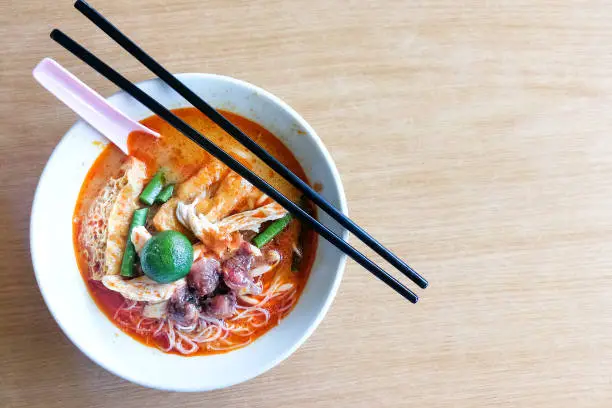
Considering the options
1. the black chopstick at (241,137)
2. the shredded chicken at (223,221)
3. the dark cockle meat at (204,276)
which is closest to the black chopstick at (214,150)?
the black chopstick at (241,137)

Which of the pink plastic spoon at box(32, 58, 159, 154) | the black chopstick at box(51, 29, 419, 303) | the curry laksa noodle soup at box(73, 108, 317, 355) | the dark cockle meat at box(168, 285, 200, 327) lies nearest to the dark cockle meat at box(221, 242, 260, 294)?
the curry laksa noodle soup at box(73, 108, 317, 355)

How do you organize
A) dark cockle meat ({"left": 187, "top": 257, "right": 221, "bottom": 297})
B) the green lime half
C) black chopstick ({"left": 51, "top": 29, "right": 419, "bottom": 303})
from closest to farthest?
black chopstick ({"left": 51, "top": 29, "right": 419, "bottom": 303})
the green lime half
dark cockle meat ({"left": 187, "top": 257, "right": 221, "bottom": 297})

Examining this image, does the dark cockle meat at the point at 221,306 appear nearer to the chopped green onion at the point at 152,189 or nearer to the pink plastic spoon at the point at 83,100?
the chopped green onion at the point at 152,189

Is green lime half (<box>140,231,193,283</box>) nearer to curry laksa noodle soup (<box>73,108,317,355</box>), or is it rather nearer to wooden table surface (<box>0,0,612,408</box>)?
curry laksa noodle soup (<box>73,108,317,355</box>)

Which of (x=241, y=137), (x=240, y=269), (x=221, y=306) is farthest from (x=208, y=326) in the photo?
(x=241, y=137)

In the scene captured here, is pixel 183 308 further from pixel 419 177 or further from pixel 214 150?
pixel 419 177

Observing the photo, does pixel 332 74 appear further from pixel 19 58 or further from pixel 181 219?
pixel 19 58
